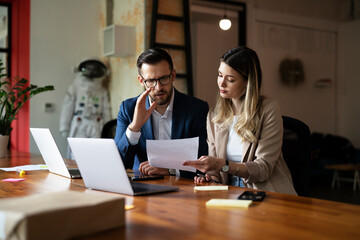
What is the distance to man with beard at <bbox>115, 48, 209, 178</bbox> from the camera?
84.2 inches

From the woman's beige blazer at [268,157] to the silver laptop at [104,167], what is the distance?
0.58 metres

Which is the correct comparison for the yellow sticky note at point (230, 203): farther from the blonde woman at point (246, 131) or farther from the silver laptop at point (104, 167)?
the blonde woman at point (246, 131)

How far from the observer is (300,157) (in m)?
1.86

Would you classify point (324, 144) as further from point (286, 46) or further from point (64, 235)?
point (64, 235)

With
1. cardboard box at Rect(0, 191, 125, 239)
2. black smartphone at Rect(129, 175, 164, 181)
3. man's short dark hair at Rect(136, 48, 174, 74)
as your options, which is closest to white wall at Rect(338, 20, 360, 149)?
man's short dark hair at Rect(136, 48, 174, 74)

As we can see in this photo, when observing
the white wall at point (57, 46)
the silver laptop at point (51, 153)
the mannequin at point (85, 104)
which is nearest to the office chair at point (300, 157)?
the silver laptop at point (51, 153)

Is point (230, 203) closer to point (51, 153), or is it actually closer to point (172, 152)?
point (172, 152)

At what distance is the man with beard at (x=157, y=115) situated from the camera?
7.02 feet

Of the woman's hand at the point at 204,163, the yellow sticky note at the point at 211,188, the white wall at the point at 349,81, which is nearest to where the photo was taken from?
the yellow sticky note at the point at 211,188

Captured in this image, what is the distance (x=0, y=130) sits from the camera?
291cm

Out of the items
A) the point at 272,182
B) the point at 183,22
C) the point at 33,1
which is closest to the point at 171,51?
the point at 183,22

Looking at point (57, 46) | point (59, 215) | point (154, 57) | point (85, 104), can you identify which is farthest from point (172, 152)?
point (57, 46)

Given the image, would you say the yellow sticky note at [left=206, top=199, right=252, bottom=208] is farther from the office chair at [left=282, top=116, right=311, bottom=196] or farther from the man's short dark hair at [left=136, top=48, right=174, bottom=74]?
the man's short dark hair at [left=136, top=48, right=174, bottom=74]

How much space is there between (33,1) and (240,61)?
4029 mm
